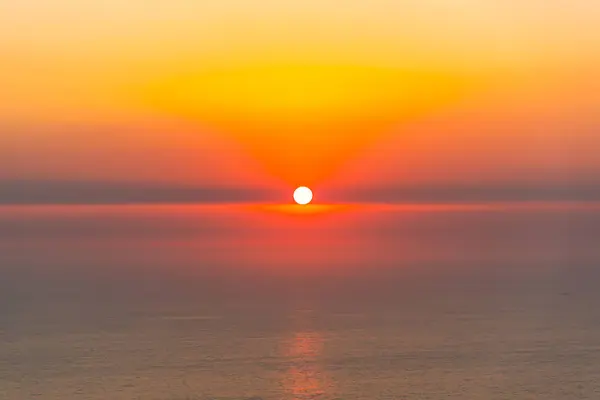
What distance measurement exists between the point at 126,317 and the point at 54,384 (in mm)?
7435

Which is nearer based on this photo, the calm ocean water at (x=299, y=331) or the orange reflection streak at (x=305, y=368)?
the orange reflection streak at (x=305, y=368)

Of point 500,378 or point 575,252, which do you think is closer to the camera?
point 500,378

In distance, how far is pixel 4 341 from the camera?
747 inches

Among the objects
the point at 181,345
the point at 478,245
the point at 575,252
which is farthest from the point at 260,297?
the point at 478,245

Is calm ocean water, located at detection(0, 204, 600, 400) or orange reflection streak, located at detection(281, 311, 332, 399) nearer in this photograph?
orange reflection streak, located at detection(281, 311, 332, 399)

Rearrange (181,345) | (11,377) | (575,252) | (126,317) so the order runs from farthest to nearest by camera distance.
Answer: (575,252)
(126,317)
(181,345)
(11,377)

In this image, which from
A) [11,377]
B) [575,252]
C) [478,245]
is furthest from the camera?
[478,245]

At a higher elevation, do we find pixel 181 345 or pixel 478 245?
pixel 478 245

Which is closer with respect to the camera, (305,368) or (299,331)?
(305,368)

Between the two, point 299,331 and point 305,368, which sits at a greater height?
point 299,331

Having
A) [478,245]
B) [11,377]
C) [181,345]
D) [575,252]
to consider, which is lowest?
[11,377]

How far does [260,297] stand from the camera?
89.8 feet

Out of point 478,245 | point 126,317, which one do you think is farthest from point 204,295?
point 478,245

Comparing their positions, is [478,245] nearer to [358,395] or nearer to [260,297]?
[260,297]
